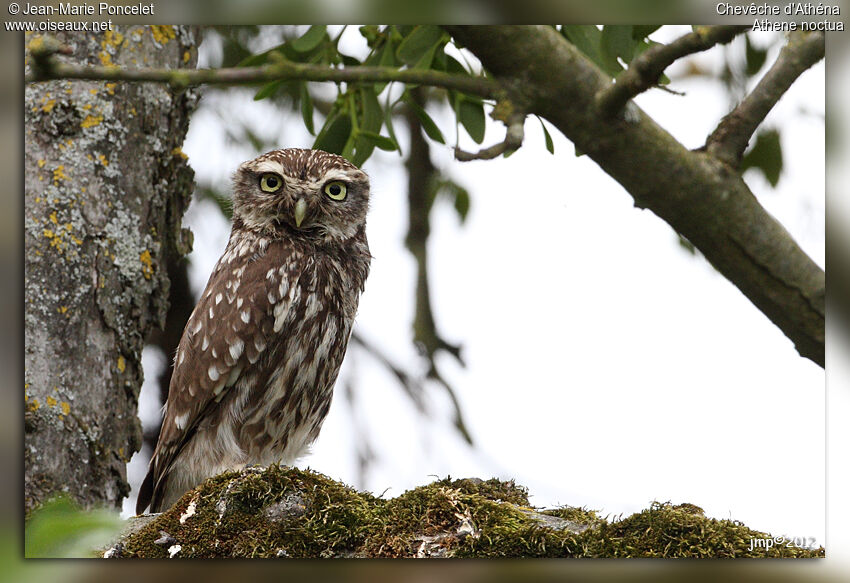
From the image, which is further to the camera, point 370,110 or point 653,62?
point 370,110

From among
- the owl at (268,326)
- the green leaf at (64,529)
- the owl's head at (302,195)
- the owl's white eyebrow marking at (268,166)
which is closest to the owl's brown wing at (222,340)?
the owl at (268,326)

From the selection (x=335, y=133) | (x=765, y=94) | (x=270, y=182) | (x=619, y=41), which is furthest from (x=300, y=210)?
(x=765, y=94)

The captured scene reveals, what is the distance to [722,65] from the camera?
7.27 feet

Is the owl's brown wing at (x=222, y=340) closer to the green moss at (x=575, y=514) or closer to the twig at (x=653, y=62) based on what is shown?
the green moss at (x=575, y=514)

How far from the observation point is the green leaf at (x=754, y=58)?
2113mm

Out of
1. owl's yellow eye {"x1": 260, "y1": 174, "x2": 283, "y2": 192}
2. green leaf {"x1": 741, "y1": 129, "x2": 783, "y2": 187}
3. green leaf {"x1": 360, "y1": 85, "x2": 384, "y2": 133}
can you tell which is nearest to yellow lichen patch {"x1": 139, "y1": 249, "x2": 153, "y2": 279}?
Result: owl's yellow eye {"x1": 260, "y1": 174, "x2": 283, "y2": 192}

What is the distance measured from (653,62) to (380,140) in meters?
0.73

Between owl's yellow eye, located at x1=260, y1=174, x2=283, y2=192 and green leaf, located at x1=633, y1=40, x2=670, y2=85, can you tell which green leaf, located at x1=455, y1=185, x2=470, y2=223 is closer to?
owl's yellow eye, located at x1=260, y1=174, x2=283, y2=192

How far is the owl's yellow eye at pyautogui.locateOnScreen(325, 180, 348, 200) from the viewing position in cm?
236

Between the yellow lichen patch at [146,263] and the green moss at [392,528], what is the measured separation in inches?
34.4

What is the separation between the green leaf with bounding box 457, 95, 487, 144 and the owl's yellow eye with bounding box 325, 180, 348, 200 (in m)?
0.42

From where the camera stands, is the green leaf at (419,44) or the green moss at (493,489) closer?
the green moss at (493,489)

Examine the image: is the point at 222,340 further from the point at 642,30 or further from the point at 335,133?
the point at 642,30

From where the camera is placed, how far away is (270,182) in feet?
7.86
